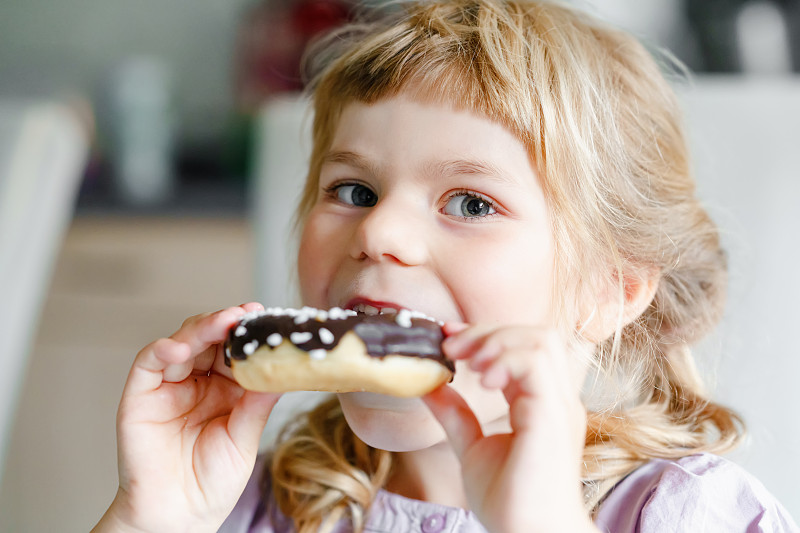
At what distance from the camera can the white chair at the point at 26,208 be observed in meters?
1.18

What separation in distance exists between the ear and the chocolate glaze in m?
0.31

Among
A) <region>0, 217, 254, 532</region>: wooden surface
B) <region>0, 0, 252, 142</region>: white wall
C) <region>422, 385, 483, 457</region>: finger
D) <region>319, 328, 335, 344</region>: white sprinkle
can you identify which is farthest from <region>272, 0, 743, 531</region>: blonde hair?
<region>0, 0, 252, 142</region>: white wall

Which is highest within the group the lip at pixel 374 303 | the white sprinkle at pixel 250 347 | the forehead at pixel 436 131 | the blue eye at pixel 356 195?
the forehead at pixel 436 131

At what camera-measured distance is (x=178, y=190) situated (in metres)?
2.51

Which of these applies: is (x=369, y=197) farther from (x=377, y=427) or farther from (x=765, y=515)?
(x=765, y=515)

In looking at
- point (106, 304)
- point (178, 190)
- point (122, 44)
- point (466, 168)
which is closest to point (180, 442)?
point (466, 168)

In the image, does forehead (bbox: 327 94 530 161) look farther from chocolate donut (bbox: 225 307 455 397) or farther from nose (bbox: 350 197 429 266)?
chocolate donut (bbox: 225 307 455 397)

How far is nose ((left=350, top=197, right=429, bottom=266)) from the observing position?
2.78 ft

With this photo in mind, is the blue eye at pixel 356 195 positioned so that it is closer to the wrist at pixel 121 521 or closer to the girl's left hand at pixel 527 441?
the girl's left hand at pixel 527 441

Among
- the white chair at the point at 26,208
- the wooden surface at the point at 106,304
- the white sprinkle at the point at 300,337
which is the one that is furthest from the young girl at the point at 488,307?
the wooden surface at the point at 106,304

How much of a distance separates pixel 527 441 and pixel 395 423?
213 millimetres

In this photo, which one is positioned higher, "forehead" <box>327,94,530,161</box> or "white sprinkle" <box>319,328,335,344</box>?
"forehead" <box>327,94,530,161</box>

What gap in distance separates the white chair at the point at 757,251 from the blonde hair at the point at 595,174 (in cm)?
11

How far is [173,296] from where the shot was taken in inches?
92.4
